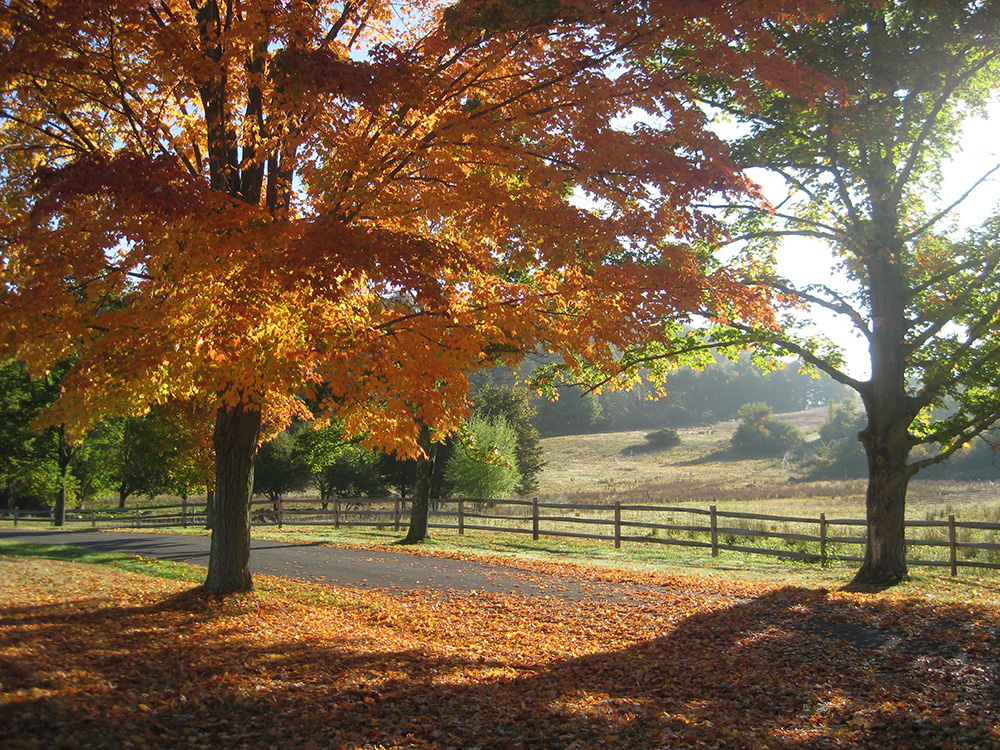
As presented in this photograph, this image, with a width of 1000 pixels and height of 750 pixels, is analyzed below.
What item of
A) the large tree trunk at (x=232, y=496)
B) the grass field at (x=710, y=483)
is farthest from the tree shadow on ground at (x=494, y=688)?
the grass field at (x=710, y=483)

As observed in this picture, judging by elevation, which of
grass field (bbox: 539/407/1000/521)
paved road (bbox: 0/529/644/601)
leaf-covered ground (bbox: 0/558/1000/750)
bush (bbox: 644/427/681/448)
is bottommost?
grass field (bbox: 539/407/1000/521)

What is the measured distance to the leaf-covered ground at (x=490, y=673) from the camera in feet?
16.6

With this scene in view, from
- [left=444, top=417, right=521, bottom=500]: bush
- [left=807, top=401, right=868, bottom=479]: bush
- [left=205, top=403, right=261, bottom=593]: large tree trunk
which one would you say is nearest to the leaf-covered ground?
[left=205, top=403, right=261, bottom=593]: large tree trunk

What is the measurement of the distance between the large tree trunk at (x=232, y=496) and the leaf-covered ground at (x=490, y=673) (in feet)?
1.59

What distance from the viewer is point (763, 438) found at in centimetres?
7656

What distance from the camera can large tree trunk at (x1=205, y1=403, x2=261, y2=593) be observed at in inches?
377

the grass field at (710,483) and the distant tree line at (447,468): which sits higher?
the distant tree line at (447,468)

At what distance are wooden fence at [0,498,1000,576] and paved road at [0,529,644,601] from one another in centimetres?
590

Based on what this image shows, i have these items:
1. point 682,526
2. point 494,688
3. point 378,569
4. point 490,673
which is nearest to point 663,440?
point 682,526

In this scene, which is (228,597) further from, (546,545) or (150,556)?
(546,545)

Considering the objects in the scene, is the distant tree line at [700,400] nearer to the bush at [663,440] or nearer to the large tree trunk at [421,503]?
the bush at [663,440]

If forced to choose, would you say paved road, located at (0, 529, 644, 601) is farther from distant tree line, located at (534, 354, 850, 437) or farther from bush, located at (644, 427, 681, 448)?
distant tree line, located at (534, 354, 850, 437)

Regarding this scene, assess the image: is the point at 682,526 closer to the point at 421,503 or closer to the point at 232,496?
the point at 421,503

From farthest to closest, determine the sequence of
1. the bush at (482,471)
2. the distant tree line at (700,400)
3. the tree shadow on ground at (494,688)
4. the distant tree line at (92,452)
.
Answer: the distant tree line at (700,400) < the bush at (482,471) < the distant tree line at (92,452) < the tree shadow on ground at (494,688)
